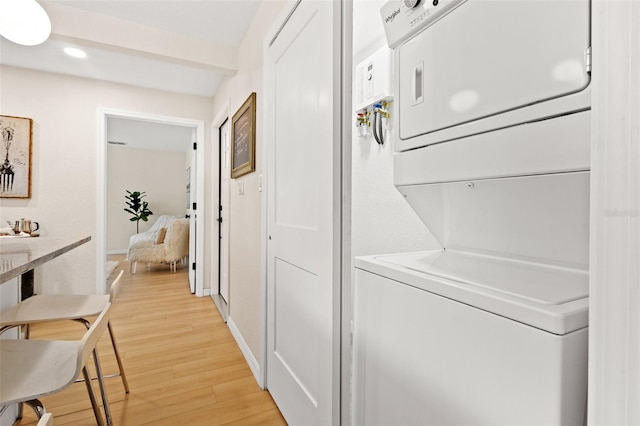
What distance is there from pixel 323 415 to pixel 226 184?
247cm

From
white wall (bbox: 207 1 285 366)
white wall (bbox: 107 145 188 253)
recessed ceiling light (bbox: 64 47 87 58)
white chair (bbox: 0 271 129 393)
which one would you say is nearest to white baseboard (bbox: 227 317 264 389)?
white wall (bbox: 207 1 285 366)

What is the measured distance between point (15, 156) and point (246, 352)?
295 cm

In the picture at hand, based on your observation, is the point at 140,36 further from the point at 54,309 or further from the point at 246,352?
the point at 246,352

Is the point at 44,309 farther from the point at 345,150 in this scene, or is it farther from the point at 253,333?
the point at 345,150

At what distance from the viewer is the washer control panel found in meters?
0.63

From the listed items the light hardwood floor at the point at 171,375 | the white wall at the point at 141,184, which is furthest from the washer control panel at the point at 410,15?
the white wall at the point at 141,184

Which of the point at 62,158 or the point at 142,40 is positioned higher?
the point at 142,40

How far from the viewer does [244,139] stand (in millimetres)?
2375

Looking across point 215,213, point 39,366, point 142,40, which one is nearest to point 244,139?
point 142,40

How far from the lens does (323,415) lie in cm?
121

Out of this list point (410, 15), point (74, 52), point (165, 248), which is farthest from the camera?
point (165, 248)

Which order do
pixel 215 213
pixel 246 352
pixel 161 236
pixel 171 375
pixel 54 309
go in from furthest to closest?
pixel 161 236 → pixel 215 213 → pixel 246 352 → pixel 171 375 → pixel 54 309

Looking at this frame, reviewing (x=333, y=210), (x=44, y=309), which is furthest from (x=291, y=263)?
(x=44, y=309)

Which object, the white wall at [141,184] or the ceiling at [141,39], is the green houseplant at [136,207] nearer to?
the white wall at [141,184]
